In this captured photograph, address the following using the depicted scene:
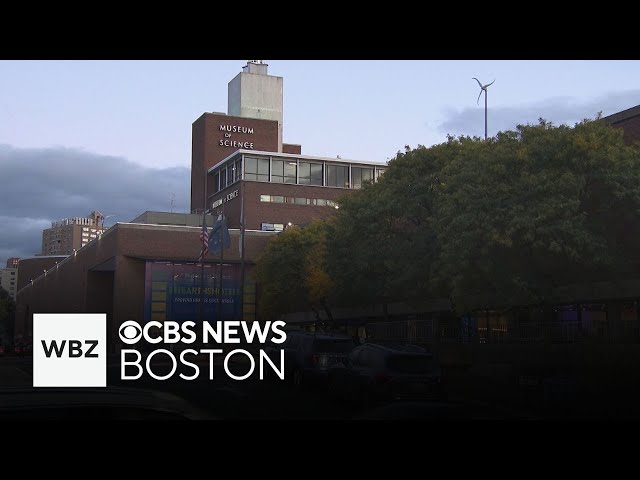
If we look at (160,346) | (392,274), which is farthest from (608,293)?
(160,346)

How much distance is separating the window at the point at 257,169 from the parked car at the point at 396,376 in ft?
261

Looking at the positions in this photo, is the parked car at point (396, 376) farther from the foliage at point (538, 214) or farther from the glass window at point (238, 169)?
the glass window at point (238, 169)

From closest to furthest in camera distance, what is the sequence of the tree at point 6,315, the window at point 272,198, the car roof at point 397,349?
the car roof at point 397,349
the window at point 272,198
the tree at point 6,315

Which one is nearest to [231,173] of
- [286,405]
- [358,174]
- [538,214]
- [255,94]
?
[358,174]

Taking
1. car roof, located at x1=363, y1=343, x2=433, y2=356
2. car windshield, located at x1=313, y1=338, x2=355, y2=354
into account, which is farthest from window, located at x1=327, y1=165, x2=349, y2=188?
car roof, located at x1=363, y1=343, x2=433, y2=356

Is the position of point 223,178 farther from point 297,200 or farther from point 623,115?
point 623,115

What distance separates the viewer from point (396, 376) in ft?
58.4

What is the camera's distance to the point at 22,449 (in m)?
3.76

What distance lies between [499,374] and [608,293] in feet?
22.3

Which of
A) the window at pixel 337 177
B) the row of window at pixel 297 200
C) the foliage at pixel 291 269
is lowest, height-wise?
the foliage at pixel 291 269

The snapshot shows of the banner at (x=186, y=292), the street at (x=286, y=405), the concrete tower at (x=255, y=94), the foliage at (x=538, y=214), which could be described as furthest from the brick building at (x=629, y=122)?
the concrete tower at (x=255, y=94)

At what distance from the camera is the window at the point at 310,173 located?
98.9 m
